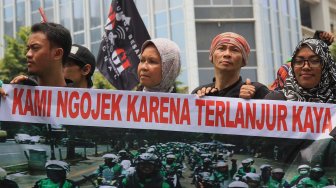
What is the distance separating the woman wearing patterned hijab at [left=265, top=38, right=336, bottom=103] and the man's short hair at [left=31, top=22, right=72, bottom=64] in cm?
113

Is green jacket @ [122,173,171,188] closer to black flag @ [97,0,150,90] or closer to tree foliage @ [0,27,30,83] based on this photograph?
black flag @ [97,0,150,90]

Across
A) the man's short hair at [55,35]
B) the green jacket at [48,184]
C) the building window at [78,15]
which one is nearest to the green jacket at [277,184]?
the green jacket at [48,184]

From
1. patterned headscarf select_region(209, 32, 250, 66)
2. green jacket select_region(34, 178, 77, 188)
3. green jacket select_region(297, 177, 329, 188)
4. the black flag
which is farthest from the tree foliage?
green jacket select_region(297, 177, 329, 188)

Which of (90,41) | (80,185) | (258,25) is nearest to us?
(80,185)

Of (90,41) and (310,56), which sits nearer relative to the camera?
(310,56)

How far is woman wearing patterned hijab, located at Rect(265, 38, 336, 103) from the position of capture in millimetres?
3092

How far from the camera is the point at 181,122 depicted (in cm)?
301

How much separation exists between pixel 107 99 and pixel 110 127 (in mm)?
165

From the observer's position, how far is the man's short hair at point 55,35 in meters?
3.03

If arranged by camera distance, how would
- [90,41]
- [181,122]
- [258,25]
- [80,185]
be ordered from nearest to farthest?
[80,185], [181,122], [258,25], [90,41]

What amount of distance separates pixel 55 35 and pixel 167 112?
721 mm

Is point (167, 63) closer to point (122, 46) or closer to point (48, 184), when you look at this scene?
point (48, 184)

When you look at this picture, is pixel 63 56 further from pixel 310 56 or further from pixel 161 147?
pixel 310 56

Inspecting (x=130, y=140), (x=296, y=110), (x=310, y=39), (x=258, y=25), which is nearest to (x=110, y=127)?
(x=130, y=140)
